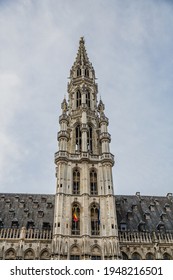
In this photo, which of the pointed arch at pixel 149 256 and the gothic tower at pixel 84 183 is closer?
the gothic tower at pixel 84 183

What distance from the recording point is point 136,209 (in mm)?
53438

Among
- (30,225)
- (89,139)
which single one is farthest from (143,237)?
(89,139)

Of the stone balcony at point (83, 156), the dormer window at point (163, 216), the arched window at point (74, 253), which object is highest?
the stone balcony at point (83, 156)

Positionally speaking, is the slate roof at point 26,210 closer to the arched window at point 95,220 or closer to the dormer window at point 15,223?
the dormer window at point 15,223

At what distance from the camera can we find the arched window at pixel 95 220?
1687 inches

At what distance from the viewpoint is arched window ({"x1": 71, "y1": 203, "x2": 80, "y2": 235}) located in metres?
42.5

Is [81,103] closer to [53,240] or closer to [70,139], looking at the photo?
[70,139]

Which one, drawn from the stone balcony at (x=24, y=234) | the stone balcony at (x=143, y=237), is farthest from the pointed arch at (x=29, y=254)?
the stone balcony at (x=143, y=237)

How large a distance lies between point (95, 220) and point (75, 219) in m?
3.18

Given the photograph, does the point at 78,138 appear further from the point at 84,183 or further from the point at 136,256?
the point at 136,256

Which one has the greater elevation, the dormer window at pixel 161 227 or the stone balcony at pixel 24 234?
the dormer window at pixel 161 227

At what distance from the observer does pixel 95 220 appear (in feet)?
144

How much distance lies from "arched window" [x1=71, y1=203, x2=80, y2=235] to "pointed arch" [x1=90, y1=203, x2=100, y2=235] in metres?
2.18
